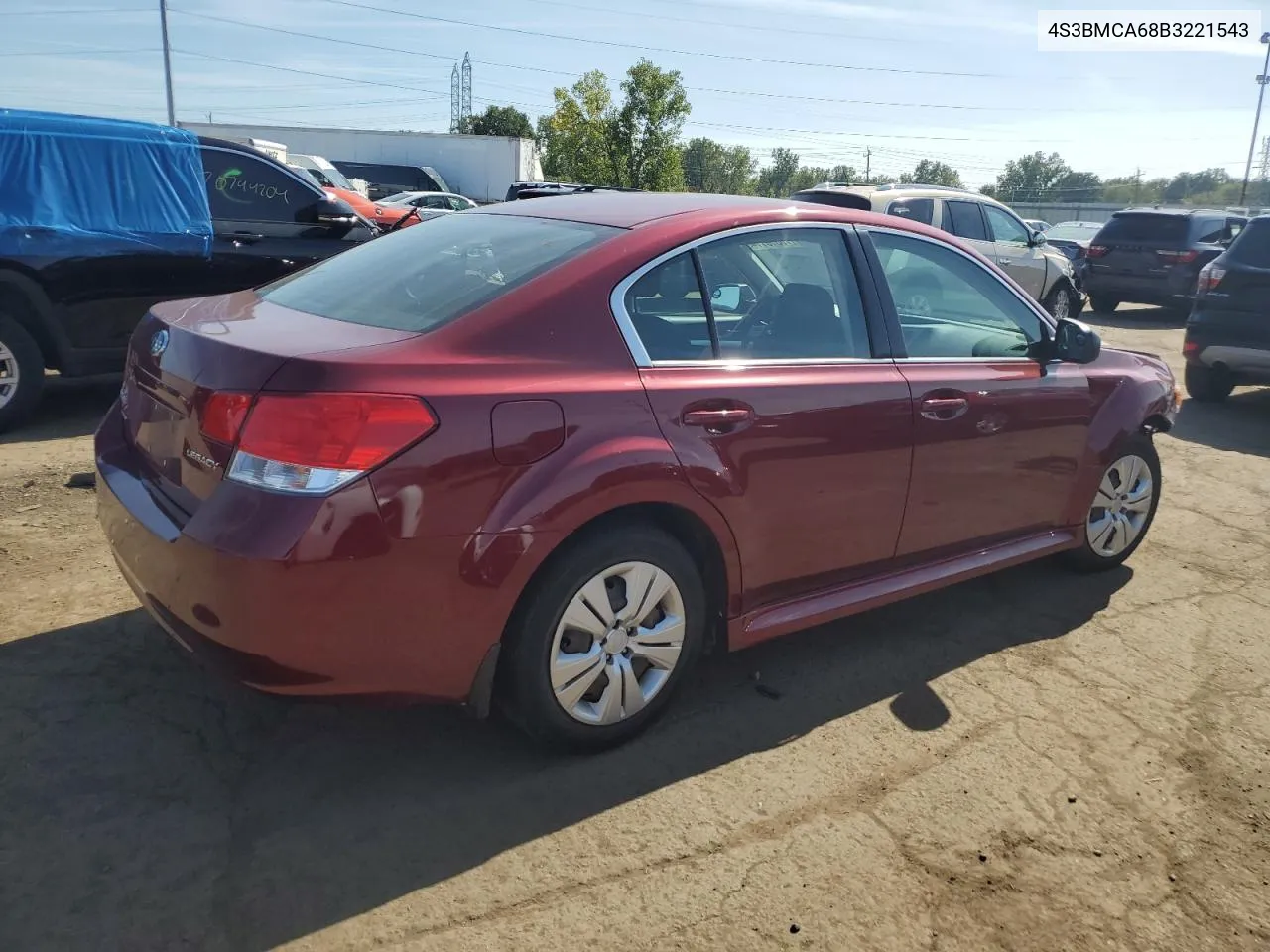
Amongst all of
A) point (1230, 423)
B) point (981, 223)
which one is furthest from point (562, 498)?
point (981, 223)

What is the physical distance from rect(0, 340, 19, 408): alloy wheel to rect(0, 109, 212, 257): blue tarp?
633 millimetres

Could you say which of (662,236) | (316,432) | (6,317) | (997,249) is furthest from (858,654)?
(997,249)

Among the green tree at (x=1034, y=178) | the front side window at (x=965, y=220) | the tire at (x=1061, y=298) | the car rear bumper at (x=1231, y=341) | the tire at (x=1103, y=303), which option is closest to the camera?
the car rear bumper at (x=1231, y=341)

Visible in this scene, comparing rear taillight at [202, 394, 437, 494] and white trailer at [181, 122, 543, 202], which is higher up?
white trailer at [181, 122, 543, 202]

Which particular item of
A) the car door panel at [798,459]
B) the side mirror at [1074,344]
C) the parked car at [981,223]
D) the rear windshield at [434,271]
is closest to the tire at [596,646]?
the car door panel at [798,459]

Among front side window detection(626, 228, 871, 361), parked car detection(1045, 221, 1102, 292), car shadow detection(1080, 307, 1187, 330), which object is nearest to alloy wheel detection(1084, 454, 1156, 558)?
front side window detection(626, 228, 871, 361)

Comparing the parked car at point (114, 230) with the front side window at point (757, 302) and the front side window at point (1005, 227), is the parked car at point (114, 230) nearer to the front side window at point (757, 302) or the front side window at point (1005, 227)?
the front side window at point (757, 302)

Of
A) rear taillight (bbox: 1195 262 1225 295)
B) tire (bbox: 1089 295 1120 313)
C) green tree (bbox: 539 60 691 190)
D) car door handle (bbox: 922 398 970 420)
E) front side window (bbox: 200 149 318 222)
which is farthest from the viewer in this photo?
green tree (bbox: 539 60 691 190)

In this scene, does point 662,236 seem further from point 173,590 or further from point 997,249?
point 997,249

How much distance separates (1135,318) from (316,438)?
665 inches

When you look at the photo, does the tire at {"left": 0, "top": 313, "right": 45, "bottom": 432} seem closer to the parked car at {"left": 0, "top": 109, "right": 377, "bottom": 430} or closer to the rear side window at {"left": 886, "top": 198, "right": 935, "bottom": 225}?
the parked car at {"left": 0, "top": 109, "right": 377, "bottom": 430}

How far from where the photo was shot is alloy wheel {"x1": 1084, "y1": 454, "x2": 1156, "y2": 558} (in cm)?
470

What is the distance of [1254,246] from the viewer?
8859 mm

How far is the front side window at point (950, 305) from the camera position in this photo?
12.7 ft
